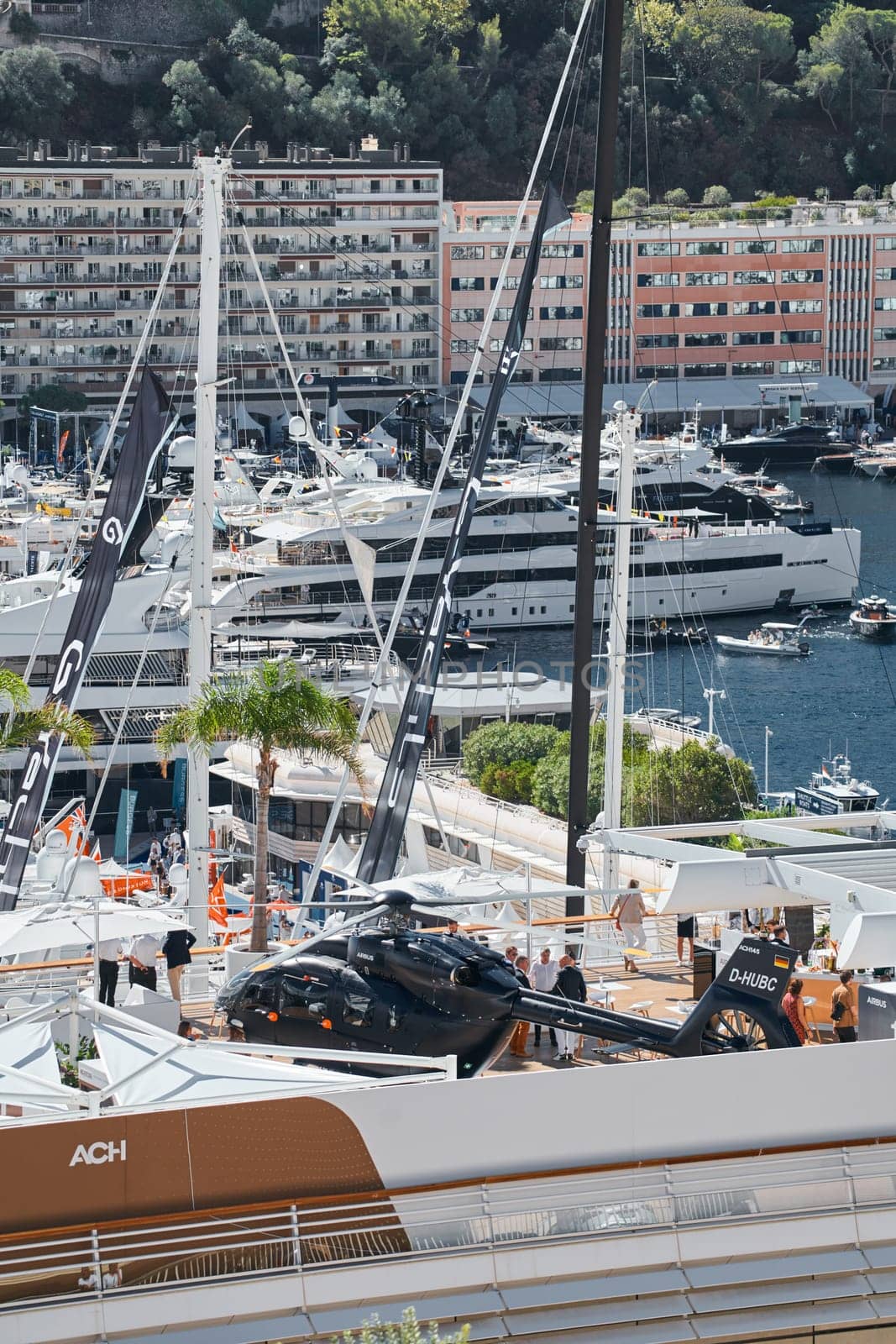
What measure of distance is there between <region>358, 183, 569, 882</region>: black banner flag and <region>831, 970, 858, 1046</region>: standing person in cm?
482

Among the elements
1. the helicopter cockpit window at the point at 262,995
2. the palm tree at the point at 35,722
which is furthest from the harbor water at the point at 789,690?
the helicopter cockpit window at the point at 262,995

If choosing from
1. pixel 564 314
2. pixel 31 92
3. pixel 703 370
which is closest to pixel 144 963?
pixel 564 314

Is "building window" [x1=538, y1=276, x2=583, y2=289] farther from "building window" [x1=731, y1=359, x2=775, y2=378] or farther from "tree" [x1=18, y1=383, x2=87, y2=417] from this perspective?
"tree" [x1=18, y1=383, x2=87, y2=417]

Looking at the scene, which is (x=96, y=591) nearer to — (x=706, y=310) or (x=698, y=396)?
(x=698, y=396)

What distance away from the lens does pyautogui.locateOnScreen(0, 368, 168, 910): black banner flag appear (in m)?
17.9

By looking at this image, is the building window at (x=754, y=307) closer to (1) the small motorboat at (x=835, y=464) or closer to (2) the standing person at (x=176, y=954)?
(1) the small motorboat at (x=835, y=464)

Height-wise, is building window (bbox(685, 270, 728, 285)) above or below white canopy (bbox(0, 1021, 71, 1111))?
above

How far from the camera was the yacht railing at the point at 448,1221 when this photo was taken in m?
9.97

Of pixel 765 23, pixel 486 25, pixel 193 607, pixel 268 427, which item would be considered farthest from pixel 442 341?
pixel 193 607

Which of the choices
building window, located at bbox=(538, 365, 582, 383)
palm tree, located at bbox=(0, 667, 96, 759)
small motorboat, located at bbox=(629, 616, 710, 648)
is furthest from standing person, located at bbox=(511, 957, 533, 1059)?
building window, located at bbox=(538, 365, 582, 383)

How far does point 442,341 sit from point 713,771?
6345 cm

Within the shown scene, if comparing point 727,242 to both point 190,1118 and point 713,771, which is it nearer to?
point 713,771

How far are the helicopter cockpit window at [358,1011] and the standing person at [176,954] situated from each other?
226 centimetres

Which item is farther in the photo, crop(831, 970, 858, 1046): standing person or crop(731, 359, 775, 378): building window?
crop(731, 359, 775, 378): building window
